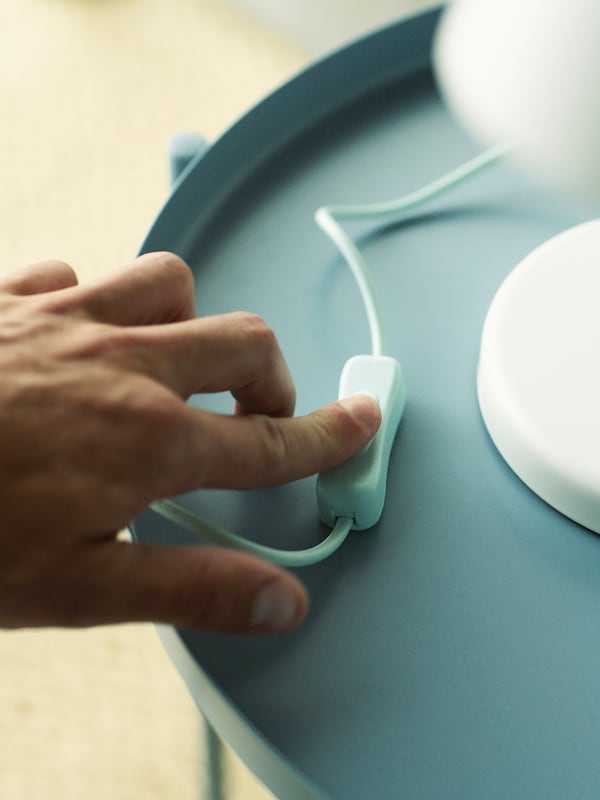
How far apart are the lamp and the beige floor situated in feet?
1.73

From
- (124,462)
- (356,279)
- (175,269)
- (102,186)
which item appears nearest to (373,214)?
(356,279)

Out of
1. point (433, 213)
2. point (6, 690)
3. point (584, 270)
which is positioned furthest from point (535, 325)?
point (6, 690)

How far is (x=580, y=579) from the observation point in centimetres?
47

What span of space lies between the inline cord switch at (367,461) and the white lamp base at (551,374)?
0.16 feet

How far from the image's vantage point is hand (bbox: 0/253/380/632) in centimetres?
39

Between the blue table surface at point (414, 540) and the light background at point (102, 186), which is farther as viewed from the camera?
the light background at point (102, 186)

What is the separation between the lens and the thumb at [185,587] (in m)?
0.39

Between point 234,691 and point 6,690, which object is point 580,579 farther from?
point 6,690

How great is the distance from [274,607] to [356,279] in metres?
0.26

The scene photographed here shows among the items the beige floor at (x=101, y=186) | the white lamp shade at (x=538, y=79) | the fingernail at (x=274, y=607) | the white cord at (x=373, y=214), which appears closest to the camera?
the white lamp shade at (x=538, y=79)

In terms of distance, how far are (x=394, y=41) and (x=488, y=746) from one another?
49 centimetres

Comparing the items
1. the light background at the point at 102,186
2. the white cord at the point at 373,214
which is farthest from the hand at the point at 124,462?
the light background at the point at 102,186

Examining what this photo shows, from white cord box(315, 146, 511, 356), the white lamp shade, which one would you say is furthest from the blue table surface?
the white lamp shade

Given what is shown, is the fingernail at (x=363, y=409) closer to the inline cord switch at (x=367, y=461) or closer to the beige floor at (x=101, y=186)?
the inline cord switch at (x=367, y=461)
